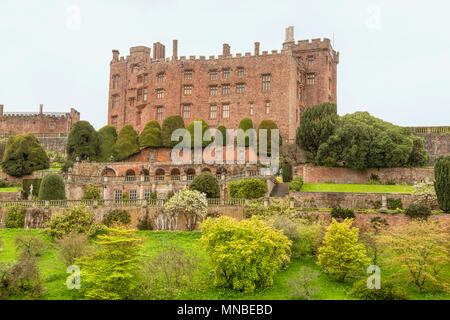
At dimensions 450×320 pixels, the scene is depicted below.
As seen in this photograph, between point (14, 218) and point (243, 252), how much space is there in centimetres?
2109

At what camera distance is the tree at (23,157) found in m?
59.8

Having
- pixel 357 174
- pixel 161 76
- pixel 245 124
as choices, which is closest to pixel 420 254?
pixel 357 174

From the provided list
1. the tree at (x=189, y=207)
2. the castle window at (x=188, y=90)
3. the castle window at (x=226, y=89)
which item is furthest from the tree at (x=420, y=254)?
the castle window at (x=188, y=90)

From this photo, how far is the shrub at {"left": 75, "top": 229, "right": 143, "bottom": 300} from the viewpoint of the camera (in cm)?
2877

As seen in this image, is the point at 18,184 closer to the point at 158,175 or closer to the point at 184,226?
the point at 158,175

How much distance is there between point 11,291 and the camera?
2914 cm

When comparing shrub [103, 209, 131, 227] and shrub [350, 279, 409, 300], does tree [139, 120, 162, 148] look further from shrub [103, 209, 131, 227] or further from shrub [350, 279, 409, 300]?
shrub [350, 279, 409, 300]

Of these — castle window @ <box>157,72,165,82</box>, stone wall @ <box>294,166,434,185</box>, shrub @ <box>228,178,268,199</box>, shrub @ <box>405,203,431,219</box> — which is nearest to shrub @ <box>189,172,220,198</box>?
shrub @ <box>228,178,268,199</box>

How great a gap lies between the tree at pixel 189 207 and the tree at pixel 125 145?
74.0 ft

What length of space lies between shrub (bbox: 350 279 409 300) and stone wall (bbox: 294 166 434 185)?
2457 centimetres

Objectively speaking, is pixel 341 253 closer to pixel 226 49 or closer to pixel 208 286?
pixel 208 286
